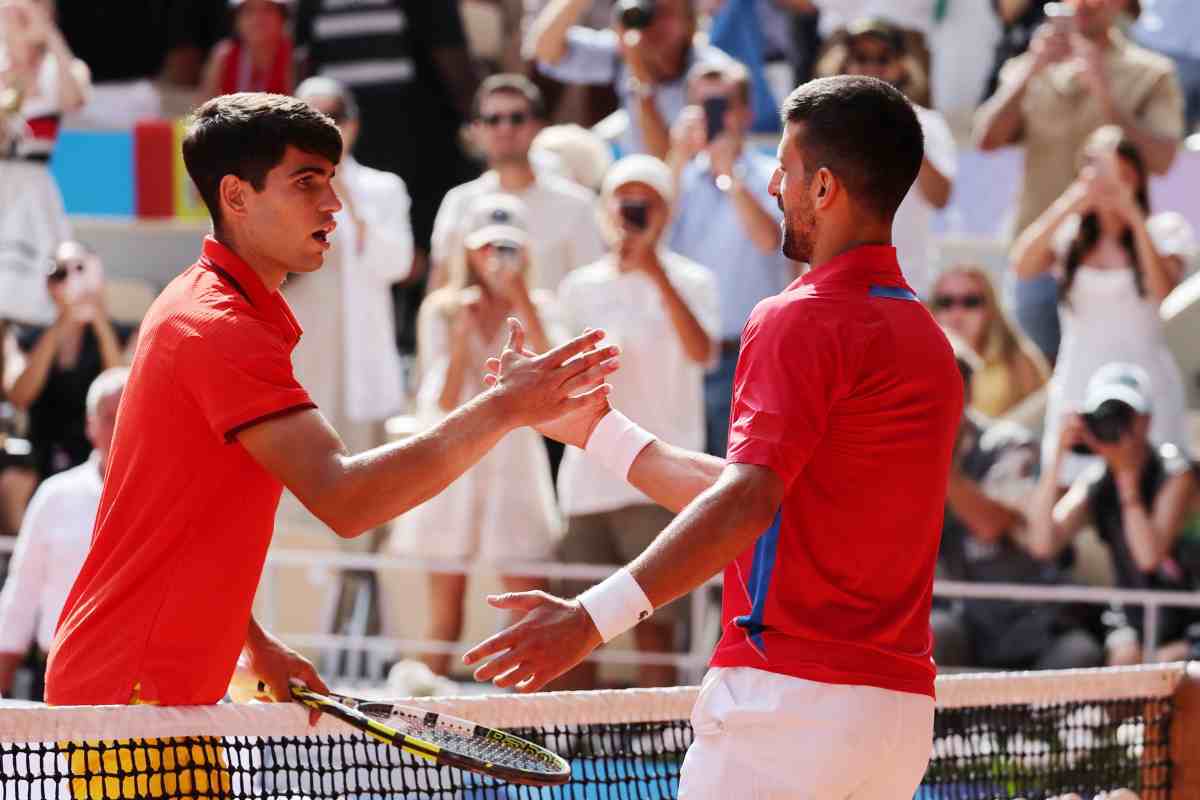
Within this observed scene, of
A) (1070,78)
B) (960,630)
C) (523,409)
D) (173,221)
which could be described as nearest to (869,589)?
(523,409)

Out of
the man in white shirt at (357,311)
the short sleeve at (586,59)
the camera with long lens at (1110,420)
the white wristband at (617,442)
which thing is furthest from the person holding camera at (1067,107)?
the white wristband at (617,442)

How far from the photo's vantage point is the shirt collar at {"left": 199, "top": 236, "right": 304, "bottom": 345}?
3.92m

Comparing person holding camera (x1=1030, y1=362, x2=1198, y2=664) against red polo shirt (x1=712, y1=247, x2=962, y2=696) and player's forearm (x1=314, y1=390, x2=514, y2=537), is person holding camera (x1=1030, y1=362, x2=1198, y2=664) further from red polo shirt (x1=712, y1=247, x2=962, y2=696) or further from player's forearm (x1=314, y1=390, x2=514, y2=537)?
player's forearm (x1=314, y1=390, x2=514, y2=537)

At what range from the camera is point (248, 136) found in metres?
3.96

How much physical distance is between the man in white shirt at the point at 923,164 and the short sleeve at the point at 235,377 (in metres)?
6.06

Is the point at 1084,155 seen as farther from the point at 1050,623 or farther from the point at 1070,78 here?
the point at 1050,623

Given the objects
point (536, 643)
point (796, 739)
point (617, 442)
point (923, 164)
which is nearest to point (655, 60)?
point (923, 164)

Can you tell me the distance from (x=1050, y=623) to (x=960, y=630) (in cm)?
35

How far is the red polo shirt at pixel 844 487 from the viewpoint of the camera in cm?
358

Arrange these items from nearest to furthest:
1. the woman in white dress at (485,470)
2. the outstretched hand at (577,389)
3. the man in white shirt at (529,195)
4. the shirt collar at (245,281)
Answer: the shirt collar at (245,281)
the outstretched hand at (577,389)
the woman in white dress at (485,470)
the man in white shirt at (529,195)

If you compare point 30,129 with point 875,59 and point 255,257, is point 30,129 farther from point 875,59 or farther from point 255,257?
point 255,257

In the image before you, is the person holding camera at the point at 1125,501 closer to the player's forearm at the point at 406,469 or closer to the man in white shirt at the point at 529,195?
the man in white shirt at the point at 529,195

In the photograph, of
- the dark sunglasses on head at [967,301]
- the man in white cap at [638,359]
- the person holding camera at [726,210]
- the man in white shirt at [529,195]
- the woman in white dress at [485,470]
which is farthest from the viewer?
the man in white shirt at [529,195]

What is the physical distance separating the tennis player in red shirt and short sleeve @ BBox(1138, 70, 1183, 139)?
644cm
